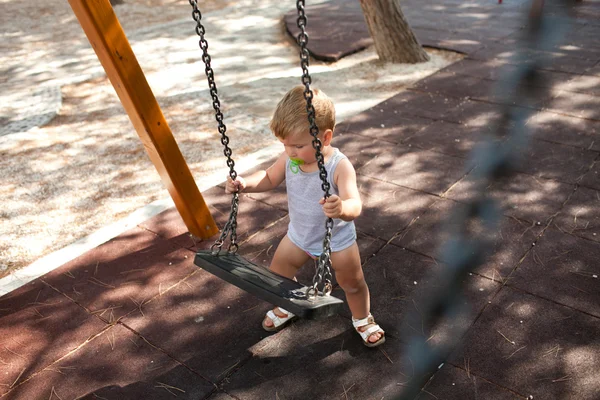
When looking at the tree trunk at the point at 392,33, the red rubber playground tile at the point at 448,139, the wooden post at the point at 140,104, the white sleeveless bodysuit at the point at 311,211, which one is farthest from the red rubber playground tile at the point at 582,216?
the tree trunk at the point at 392,33

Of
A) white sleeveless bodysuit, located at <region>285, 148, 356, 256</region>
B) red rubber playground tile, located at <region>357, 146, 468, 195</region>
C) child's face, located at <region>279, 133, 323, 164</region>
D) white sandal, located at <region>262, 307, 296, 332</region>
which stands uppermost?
child's face, located at <region>279, 133, 323, 164</region>

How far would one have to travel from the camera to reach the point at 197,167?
5.37m

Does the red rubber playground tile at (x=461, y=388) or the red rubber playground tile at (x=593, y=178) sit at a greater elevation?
the red rubber playground tile at (x=461, y=388)

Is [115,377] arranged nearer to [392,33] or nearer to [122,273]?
[122,273]

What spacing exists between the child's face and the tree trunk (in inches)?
218

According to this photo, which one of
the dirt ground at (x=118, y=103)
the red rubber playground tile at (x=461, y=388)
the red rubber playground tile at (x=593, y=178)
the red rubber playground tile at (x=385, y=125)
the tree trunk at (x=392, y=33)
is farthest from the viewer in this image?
the tree trunk at (x=392, y=33)

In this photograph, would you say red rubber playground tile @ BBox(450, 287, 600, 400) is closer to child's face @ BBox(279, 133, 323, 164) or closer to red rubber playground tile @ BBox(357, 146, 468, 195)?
child's face @ BBox(279, 133, 323, 164)

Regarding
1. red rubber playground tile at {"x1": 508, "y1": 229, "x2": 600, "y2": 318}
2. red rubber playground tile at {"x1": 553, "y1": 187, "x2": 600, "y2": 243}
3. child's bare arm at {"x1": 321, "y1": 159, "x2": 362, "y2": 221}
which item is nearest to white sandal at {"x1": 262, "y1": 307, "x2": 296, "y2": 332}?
child's bare arm at {"x1": 321, "y1": 159, "x2": 362, "y2": 221}

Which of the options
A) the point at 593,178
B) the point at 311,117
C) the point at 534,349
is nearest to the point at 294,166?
the point at 311,117

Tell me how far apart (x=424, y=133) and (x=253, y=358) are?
3.34 m

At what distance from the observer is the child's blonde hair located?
2.53 metres

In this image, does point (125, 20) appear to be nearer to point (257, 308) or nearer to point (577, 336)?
point (257, 308)

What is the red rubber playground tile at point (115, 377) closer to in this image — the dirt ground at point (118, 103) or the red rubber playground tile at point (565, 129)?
the dirt ground at point (118, 103)

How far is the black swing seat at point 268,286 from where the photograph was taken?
99.0 inches
